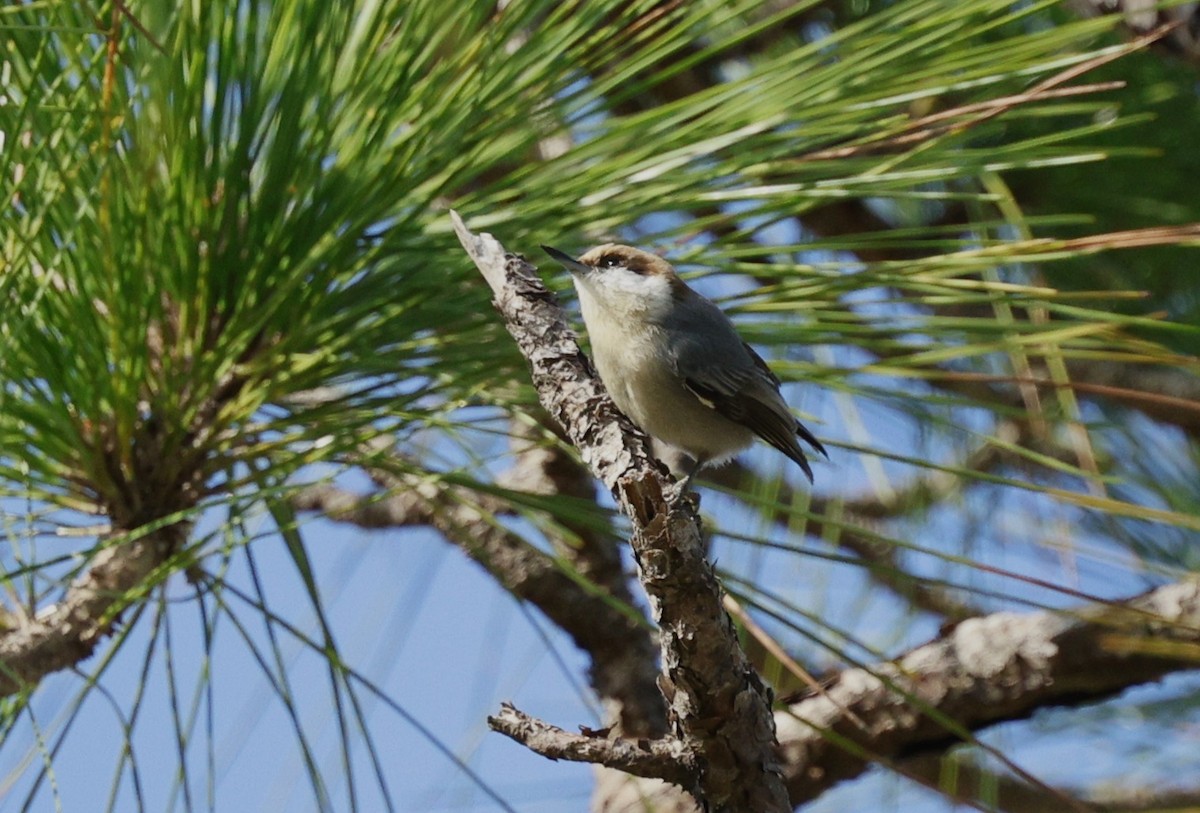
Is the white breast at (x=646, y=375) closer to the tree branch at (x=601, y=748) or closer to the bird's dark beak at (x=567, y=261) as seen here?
the bird's dark beak at (x=567, y=261)

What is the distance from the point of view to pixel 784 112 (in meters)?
1.32

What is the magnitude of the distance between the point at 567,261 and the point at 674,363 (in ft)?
0.75

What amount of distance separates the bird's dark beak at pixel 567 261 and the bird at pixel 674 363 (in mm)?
23

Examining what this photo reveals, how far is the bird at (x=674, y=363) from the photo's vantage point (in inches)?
59.8

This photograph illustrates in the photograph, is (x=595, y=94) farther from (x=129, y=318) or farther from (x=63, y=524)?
(x=63, y=524)

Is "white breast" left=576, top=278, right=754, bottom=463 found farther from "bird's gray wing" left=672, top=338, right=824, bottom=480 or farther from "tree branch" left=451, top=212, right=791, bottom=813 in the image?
"tree branch" left=451, top=212, right=791, bottom=813

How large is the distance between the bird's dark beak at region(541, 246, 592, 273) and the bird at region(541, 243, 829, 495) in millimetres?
23

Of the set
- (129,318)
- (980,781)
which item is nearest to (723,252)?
(129,318)

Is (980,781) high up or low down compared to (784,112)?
down

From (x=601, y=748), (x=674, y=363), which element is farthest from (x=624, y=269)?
(x=601, y=748)

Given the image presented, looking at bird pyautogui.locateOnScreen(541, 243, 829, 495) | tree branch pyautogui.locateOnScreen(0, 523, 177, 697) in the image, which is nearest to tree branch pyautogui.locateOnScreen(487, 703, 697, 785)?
tree branch pyautogui.locateOnScreen(0, 523, 177, 697)

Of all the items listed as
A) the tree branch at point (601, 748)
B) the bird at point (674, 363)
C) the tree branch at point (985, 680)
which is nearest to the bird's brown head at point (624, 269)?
the bird at point (674, 363)

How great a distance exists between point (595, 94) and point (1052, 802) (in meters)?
1.22

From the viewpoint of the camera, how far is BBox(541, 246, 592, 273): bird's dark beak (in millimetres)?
1336
